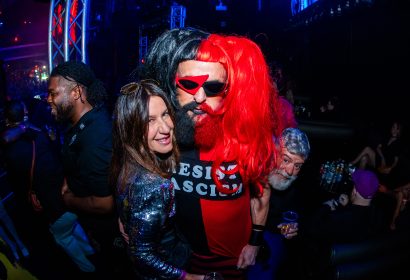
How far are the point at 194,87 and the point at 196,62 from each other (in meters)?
0.17

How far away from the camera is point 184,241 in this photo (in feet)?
6.72

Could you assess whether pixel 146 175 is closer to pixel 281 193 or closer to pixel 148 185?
pixel 148 185

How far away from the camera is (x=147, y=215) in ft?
5.02

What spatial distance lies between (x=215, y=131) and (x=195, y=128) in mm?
139

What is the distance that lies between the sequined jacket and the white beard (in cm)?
97

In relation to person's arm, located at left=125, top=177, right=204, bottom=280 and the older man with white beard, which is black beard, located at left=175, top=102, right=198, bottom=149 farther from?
the older man with white beard

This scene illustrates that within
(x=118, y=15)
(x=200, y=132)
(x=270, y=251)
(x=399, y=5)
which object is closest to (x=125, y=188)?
(x=200, y=132)

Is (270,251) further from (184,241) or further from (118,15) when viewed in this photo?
(118,15)

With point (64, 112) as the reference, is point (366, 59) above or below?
above

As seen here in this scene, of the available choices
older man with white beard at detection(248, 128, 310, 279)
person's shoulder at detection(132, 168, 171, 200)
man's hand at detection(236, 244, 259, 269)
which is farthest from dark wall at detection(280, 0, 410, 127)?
person's shoulder at detection(132, 168, 171, 200)

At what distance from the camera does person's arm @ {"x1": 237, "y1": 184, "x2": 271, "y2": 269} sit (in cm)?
209

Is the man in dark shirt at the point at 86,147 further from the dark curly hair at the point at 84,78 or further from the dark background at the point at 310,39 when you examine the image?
the dark background at the point at 310,39

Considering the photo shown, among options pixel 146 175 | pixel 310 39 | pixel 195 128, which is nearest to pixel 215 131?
pixel 195 128

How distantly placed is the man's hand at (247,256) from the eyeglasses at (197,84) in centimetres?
119
